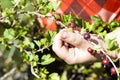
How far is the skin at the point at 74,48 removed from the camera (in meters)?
1.36

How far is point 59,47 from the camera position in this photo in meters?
1.40

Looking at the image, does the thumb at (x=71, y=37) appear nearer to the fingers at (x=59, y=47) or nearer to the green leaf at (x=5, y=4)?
the fingers at (x=59, y=47)

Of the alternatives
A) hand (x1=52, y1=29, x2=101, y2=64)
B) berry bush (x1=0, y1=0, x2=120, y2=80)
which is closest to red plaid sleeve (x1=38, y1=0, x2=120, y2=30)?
berry bush (x1=0, y1=0, x2=120, y2=80)

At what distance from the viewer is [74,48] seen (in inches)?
57.0

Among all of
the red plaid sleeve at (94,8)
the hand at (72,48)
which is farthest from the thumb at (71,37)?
the red plaid sleeve at (94,8)

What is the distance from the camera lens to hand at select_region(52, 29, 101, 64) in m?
1.35

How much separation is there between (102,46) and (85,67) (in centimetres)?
110

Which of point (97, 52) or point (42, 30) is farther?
point (42, 30)

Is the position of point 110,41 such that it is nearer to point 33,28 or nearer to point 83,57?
point 83,57

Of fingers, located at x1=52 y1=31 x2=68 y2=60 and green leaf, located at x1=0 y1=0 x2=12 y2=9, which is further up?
green leaf, located at x1=0 y1=0 x2=12 y2=9

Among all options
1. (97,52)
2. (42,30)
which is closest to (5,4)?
(42,30)

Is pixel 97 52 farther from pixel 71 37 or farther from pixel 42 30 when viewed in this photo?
pixel 42 30

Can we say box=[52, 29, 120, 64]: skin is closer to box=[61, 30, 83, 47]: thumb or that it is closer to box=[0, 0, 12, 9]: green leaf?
box=[61, 30, 83, 47]: thumb

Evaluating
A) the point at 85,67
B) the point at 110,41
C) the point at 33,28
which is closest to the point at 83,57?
the point at 110,41
